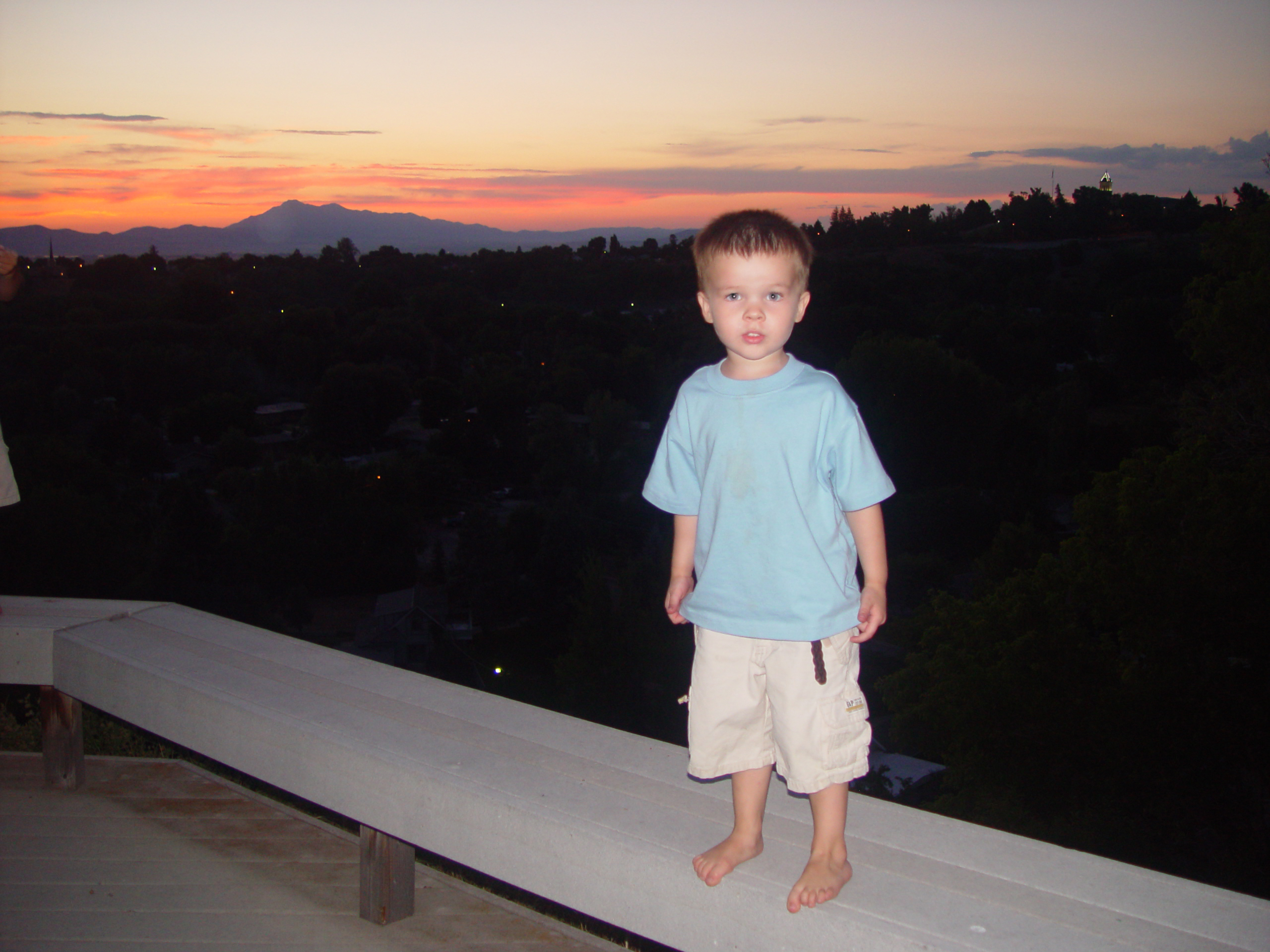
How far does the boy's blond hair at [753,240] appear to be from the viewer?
1.57 metres

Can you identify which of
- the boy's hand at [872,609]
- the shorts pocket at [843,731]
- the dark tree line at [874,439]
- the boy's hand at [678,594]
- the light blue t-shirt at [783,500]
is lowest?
the dark tree line at [874,439]

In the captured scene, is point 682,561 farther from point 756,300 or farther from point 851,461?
point 756,300

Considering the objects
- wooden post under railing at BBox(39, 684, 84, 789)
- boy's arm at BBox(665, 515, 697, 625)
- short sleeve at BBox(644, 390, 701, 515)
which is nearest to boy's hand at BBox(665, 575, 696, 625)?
boy's arm at BBox(665, 515, 697, 625)

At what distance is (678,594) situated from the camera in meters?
1.76

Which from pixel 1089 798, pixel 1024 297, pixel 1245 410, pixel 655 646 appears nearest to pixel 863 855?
pixel 1245 410

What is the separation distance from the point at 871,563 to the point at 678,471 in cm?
39

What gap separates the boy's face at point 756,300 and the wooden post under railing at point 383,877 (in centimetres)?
131

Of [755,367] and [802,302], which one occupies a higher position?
[802,302]

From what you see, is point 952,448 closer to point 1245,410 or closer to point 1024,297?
point 1024,297

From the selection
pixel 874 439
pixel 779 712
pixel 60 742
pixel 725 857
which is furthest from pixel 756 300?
pixel 874 439

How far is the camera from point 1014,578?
Answer: 45.2 ft

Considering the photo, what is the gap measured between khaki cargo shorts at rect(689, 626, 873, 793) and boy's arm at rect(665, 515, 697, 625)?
0.09m

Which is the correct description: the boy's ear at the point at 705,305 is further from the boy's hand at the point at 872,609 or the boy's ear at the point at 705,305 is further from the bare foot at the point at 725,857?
the bare foot at the point at 725,857

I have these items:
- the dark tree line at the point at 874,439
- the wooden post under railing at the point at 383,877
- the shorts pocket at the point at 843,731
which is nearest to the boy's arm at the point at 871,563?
the shorts pocket at the point at 843,731
